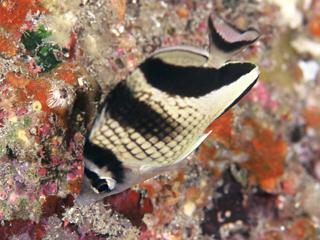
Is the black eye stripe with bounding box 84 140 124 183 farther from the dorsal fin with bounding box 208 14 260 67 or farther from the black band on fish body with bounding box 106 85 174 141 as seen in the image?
the dorsal fin with bounding box 208 14 260 67

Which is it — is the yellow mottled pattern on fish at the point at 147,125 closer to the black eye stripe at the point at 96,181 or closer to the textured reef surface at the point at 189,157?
the black eye stripe at the point at 96,181

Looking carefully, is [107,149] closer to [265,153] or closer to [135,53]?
[135,53]

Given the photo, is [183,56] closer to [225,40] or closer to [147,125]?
[225,40]

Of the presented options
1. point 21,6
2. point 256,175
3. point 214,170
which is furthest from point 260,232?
point 21,6

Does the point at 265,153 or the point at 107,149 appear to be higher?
the point at 107,149

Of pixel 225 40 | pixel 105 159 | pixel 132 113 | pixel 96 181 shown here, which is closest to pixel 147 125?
pixel 132 113

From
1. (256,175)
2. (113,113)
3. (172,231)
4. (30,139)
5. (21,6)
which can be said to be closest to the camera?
(113,113)
